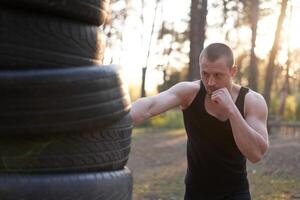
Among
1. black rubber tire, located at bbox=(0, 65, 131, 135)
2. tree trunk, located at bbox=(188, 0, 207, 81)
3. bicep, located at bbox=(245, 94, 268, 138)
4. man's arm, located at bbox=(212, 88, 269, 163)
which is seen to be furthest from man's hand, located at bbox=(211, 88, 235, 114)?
tree trunk, located at bbox=(188, 0, 207, 81)

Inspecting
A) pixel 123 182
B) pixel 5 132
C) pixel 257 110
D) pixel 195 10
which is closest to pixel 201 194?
pixel 257 110

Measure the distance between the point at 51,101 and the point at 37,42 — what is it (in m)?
0.33

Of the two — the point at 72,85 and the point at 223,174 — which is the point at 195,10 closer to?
the point at 223,174

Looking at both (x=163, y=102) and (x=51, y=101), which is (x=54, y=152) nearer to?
(x=51, y=101)

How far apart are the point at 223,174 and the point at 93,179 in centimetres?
150

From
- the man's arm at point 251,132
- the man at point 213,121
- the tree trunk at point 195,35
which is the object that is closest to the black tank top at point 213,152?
the man at point 213,121

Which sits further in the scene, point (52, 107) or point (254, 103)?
point (254, 103)

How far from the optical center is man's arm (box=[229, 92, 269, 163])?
367 cm

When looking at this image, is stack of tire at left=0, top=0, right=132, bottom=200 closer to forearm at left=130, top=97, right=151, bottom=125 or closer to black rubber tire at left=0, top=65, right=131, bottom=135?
black rubber tire at left=0, top=65, right=131, bottom=135

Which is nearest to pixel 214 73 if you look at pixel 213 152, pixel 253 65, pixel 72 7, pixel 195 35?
pixel 213 152

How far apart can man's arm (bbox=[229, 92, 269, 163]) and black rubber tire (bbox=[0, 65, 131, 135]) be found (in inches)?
45.3

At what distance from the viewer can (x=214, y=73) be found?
3.84 meters

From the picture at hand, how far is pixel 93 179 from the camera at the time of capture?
9.50 feet

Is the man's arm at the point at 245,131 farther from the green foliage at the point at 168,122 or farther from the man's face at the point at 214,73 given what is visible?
the green foliage at the point at 168,122
